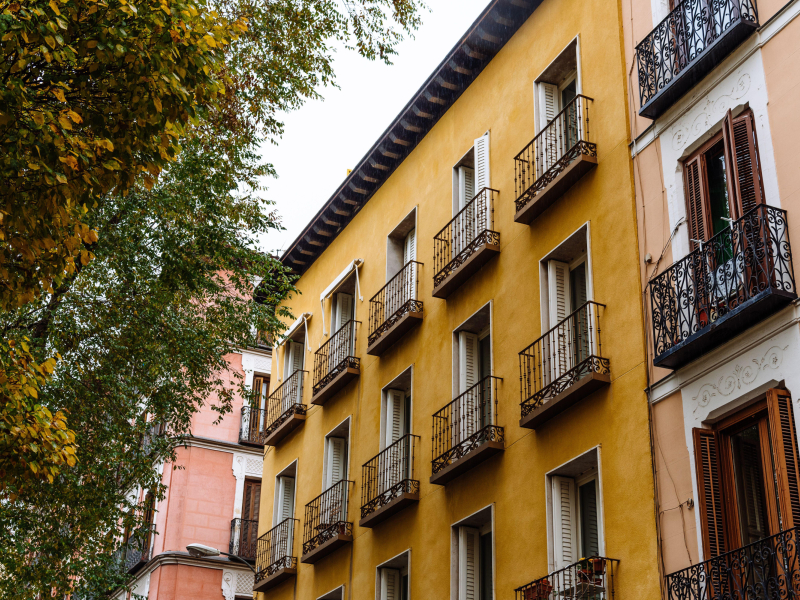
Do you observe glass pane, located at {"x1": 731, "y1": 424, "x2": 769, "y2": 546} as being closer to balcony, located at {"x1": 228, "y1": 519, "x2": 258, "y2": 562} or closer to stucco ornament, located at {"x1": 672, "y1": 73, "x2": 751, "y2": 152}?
stucco ornament, located at {"x1": 672, "y1": 73, "x2": 751, "y2": 152}

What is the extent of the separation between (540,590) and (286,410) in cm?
1287

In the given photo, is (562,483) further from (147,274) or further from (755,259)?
(147,274)

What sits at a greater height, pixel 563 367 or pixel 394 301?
pixel 394 301

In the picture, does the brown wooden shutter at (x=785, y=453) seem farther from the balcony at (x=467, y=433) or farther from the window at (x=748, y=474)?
the balcony at (x=467, y=433)

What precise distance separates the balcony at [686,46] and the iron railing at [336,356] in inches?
404

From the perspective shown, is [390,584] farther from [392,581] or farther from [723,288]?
[723,288]

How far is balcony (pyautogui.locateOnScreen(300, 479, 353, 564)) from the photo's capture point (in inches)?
822

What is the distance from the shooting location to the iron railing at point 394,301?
20594mm

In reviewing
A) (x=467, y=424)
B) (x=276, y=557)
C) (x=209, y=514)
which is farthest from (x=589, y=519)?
(x=209, y=514)

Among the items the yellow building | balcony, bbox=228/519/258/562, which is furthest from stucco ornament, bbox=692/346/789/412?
balcony, bbox=228/519/258/562

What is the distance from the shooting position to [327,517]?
72.1 ft

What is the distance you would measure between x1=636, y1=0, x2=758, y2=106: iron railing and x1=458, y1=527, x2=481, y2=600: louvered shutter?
7510 millimetres

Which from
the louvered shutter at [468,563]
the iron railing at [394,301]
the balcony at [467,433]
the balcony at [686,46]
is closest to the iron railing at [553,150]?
the balcony at [686,46]

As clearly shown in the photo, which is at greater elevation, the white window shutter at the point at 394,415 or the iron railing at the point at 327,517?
the white window shutter at the point at 394,415
